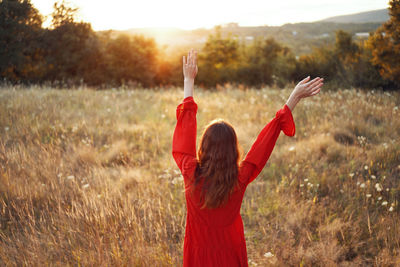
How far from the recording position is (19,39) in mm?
18688

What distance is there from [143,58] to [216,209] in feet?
83.6

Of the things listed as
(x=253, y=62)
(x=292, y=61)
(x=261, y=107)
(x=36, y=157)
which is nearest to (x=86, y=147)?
(x=36, y=157)

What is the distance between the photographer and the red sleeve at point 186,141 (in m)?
1.70

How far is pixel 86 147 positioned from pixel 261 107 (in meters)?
4.62

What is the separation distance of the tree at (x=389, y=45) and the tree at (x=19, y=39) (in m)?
19.2

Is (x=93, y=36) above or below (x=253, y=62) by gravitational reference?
above

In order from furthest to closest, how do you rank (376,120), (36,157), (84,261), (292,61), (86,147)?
(292,61)
(376,120)
(86,147)
(36,157)
(84,261)

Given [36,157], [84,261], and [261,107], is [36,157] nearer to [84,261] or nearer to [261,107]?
[84,261]

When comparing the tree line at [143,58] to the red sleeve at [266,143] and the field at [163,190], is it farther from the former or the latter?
the red sleeve at [266,143]

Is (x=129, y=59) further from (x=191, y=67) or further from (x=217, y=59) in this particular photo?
(x=191, y=67)

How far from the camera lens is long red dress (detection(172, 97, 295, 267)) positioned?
5.61 feet

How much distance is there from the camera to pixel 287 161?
15.6 ft

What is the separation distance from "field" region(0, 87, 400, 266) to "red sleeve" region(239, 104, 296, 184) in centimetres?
126

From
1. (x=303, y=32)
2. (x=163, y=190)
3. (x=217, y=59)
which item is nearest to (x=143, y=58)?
(x=217, y=59)
